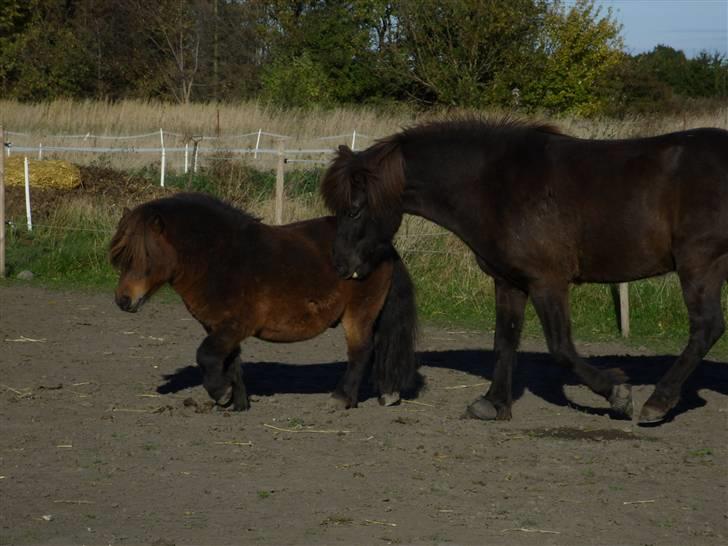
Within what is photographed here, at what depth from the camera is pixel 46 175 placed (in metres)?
18.2

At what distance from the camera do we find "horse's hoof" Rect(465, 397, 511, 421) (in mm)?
7520

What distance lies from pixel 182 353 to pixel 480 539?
219 inches

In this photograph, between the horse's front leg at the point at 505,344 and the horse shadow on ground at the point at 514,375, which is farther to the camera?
the horse shadow on ground at the point at 514,375

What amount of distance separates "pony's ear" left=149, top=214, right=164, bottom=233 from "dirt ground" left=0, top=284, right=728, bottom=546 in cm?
130

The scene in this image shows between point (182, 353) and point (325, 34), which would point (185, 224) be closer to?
point (182, 353)

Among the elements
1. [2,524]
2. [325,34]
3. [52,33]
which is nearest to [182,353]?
[2,524]

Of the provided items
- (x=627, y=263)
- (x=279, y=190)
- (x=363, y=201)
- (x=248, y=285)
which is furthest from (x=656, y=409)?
(x=279, y=190)

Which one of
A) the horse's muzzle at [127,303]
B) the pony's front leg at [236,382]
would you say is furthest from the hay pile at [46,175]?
the horse's muzzle at [127,303]

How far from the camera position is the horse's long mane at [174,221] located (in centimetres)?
717

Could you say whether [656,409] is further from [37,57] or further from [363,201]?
[37,57]

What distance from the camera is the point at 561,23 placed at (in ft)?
96.7

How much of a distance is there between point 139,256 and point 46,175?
1179 centimetres

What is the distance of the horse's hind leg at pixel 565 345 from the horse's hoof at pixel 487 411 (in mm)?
591

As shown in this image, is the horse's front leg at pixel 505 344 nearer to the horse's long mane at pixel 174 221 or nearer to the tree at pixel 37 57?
the horse's long mane at pixel 174 221
